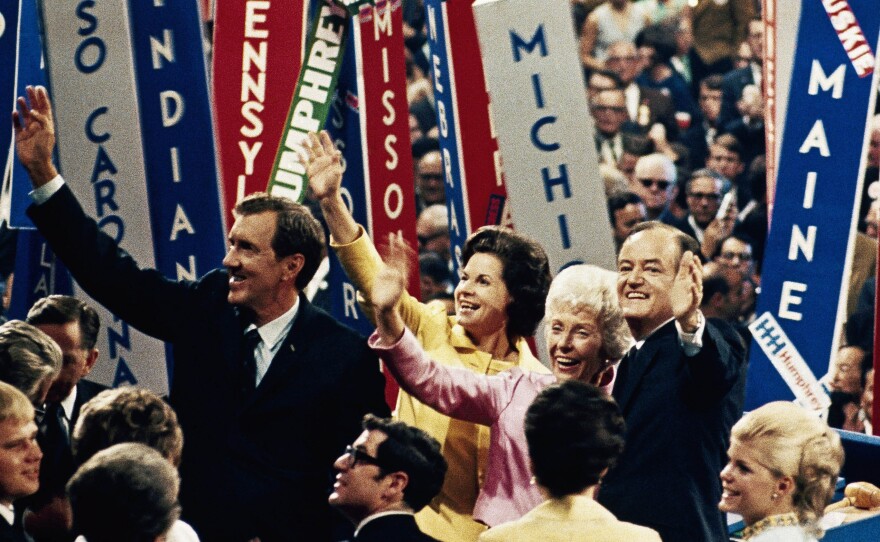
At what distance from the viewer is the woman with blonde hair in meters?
3.79

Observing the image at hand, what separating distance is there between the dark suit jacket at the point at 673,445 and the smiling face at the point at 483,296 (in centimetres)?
53

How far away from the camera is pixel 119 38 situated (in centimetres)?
495

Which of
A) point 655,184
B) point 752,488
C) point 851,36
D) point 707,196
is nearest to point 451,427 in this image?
point 752,488

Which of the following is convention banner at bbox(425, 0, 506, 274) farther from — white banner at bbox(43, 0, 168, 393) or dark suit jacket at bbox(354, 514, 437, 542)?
dark suit jacket at bbox(354, 514, 437, 542)

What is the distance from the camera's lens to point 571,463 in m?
3.54

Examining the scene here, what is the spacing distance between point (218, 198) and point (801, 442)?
6.87ft

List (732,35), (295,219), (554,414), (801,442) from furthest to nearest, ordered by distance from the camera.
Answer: (732,35) → (295,219) → (801,442) → (554,414)

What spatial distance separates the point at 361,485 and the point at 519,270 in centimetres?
95

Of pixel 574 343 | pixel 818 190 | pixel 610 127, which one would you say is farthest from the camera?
pixel 610 127

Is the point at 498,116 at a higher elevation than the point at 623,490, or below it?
higher

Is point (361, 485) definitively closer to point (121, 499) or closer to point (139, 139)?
point (121, 499)

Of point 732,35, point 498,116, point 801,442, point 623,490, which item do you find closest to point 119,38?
point 498,116

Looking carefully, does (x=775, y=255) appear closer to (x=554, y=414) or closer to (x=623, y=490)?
(x=623, y=490)

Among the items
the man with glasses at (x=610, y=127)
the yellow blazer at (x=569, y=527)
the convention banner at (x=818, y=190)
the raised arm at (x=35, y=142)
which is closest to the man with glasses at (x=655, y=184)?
the man with glasses at (x=610, y=127)
